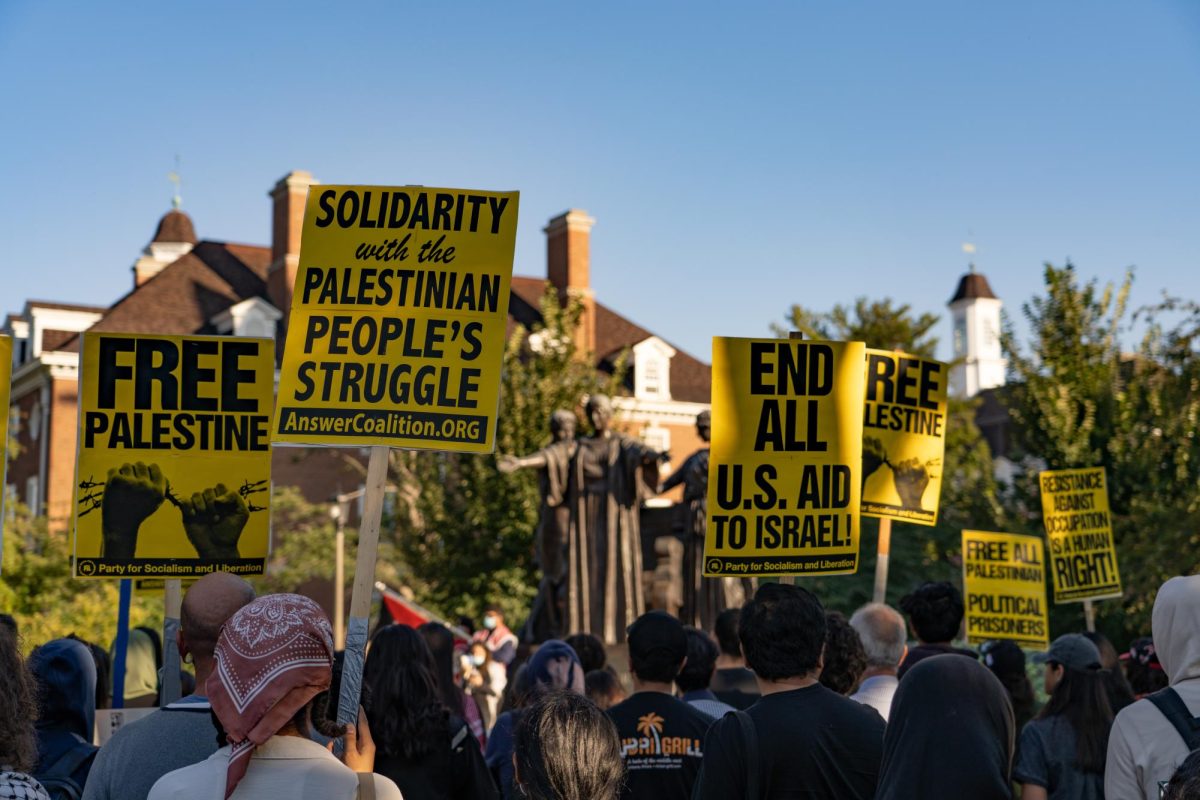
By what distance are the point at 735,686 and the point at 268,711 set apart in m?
4.48

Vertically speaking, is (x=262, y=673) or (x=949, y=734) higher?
(x=262, y=673)

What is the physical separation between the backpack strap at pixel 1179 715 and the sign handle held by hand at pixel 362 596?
211 cm

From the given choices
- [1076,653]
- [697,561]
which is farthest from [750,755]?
[697,561]

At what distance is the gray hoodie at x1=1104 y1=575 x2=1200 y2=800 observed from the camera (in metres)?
3.94

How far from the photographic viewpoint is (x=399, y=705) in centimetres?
470

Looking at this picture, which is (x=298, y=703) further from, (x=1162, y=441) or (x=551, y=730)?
(x=1162, y=441)

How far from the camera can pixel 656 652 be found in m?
5.41

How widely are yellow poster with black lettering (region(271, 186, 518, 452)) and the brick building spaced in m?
32.6

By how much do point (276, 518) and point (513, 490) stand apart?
11497 millimetres

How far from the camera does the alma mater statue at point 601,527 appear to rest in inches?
515

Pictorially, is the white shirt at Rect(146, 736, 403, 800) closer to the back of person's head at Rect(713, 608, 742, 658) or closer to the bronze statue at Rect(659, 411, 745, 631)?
the back of person's head at Rect(713, 608, 742, 658)

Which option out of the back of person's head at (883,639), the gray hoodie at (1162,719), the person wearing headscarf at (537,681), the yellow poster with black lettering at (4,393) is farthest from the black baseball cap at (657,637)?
the yellow poster with black lettering at (4,393)

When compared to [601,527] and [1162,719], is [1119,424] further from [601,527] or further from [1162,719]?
[1162,719]

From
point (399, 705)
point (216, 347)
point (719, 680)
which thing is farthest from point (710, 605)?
point (399, 705)
